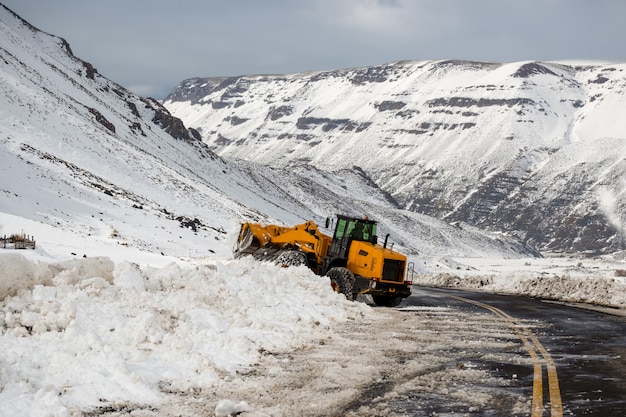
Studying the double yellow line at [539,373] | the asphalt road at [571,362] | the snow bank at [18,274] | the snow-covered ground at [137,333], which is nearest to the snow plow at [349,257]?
the asphalt road at [571,362]

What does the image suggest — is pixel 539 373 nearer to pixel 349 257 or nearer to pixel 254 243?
pixel 349 257

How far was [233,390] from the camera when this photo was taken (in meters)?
8.57

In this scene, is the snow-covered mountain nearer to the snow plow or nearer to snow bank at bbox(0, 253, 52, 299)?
the snow plow

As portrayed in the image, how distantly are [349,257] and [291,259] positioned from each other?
201 cm

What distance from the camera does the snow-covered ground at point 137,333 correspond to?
7.73 m

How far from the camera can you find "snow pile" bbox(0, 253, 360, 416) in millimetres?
7773

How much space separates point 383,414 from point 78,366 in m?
3.59

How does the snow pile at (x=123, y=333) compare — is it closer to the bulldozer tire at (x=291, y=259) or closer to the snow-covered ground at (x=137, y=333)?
the snow-covered ground at (x=137, y=333)

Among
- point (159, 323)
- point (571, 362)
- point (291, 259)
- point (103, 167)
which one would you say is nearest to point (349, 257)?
point (291, 259)

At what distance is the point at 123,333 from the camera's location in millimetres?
9797

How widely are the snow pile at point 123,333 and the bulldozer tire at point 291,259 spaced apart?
753cm

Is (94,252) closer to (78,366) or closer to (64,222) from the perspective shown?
(78,366)

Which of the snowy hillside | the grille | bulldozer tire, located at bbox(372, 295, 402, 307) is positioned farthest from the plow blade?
the grille

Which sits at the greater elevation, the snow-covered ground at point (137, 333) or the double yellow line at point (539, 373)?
the double yellow line at point (539, 373)
